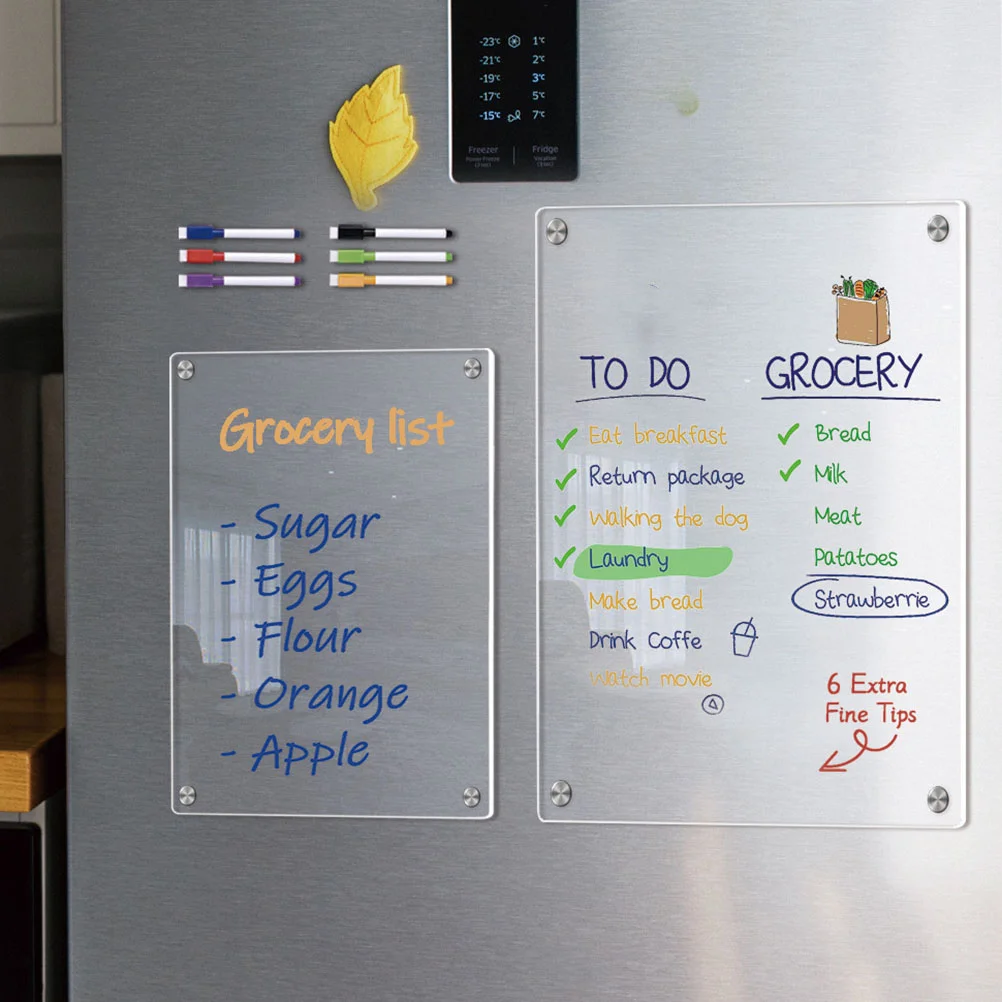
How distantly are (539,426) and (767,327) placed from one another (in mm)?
225

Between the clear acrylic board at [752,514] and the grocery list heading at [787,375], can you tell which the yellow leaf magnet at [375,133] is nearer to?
the clear acrylic board at [752,514]

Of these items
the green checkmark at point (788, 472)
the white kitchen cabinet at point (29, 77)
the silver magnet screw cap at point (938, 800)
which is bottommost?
the silver magnet screw cap at point (938, 800)

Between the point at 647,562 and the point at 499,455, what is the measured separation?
17 centimetres

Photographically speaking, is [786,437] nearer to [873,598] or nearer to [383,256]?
[873,598]

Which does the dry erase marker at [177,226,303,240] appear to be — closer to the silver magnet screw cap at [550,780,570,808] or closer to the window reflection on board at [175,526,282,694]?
the window reflection on board at [175,526,282,694]

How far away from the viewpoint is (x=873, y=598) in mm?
949

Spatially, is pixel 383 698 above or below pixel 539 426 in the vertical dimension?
below

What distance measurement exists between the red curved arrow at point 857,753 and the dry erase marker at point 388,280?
0.55m

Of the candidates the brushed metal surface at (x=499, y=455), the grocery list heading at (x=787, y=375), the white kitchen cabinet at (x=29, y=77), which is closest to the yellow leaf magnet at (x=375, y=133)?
the brushed metal surface at (x=499, y=455)

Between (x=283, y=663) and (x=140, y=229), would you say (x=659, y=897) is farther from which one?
(x=140, y=229)

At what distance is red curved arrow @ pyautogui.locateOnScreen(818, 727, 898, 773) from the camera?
946 millimetres

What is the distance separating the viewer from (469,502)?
3.16 ft

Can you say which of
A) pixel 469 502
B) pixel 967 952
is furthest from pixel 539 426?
pixel 967 952

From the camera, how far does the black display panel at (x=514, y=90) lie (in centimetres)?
94
